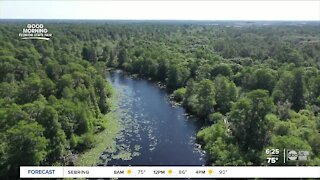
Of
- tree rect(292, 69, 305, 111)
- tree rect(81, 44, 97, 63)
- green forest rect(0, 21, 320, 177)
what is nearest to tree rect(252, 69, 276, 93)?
green forest rect(0, 21, 320, 177)

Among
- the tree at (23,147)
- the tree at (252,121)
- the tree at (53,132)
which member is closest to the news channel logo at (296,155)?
the tree at (252,121)

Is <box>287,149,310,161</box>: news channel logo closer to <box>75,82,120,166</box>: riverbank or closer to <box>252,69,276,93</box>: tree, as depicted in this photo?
<box>75,82,120,166</box>: riverbank

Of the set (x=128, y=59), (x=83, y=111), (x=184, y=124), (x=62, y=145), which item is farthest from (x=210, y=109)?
(x=128, y=59)

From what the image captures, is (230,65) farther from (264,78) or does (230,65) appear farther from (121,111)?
(121,111)

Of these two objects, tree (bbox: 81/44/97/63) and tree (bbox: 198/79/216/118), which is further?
tree (bbox: 81/44/97/63)

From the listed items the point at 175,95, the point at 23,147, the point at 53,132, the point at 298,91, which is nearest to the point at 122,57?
the point at 175,95

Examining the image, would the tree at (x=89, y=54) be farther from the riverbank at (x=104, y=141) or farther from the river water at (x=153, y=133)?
the riverbank at (x=104, y=141)
